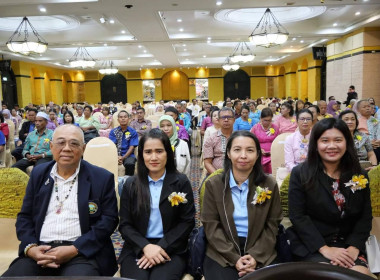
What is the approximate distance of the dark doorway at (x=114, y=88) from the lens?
2858 centimetres

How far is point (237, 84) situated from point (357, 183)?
86.0 ft

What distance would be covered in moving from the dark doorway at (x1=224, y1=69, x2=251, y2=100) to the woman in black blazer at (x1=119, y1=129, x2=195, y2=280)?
85.3 feet

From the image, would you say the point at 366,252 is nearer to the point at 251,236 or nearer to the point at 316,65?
the point at 251,236

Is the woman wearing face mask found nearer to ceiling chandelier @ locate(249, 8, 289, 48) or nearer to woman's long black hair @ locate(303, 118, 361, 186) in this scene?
woman's long black hair @ locate(303, 118, 361, 186)

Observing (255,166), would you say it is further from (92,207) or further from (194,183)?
(194,183)

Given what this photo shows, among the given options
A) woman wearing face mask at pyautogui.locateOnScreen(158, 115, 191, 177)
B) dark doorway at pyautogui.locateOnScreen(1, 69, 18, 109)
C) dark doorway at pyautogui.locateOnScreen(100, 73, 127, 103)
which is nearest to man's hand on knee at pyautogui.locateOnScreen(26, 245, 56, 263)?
woman wearing face mask at pyautogui.locateOnScreen(158, 115, 191, 177)

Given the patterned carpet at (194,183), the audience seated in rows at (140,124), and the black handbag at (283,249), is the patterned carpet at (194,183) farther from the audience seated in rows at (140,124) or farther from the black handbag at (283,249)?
the black handbag at (283,249)

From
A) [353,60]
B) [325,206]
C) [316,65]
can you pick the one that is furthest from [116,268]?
[316,65]

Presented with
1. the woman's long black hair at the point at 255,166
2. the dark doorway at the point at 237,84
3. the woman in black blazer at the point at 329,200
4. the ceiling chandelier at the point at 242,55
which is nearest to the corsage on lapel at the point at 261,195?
the woman's long black hair at the point at 255,166

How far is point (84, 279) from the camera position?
114 centimetres

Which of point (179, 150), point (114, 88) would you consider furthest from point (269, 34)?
point (114, 88)

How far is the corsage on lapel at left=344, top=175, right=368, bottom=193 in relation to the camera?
2227 millimetres

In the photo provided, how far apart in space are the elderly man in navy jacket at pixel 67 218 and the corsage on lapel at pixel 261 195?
954mm

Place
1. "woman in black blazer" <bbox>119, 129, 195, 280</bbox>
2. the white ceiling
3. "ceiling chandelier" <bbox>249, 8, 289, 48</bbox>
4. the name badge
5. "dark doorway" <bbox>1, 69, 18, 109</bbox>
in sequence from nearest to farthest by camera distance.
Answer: "woman in black blazer" <bbox>119, 129, 195, 280</bbox>
the name badge
the white ceiling
"ceiling chandelier" <bbox>249, 8, 289, 48</bbox>
"dark doorway" <bbox>1, 69, 18, 109</bbox>
